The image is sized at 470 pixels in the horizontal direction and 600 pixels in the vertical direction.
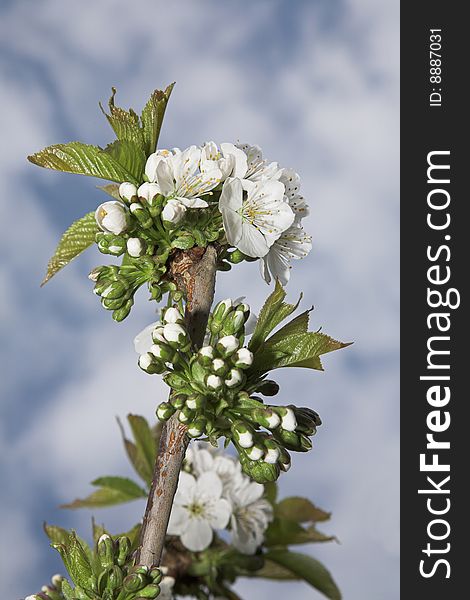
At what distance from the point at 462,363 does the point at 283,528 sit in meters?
0.62

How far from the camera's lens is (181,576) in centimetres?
197

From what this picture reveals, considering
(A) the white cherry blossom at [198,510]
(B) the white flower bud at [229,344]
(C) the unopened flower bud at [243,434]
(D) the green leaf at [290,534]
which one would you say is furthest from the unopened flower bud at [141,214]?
(D) the green leaf at [290,534]

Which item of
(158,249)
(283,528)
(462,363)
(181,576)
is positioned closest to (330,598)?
(283,528)

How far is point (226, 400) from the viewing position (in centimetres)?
128

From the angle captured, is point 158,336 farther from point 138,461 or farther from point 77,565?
point 138,461

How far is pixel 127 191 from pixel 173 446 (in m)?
0.39

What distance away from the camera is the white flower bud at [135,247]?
1.32 meters

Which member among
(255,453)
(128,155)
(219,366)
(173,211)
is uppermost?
(128,155)

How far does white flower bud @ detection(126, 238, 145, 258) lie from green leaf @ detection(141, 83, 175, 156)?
169 mm

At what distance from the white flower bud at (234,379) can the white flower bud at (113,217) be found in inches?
11.0

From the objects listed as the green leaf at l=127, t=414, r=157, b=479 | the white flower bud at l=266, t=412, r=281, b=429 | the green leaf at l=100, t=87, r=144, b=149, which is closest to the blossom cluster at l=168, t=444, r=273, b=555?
the green leaf at l=127, t=414, r=157, b=479

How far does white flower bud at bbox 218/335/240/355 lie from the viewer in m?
1.26

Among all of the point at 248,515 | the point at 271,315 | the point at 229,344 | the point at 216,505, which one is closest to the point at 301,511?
the point at 248,515

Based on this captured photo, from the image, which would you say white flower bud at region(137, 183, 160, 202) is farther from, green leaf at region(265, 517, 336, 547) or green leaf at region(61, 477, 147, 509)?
green leaf at region(265, 517, 336, 547)
